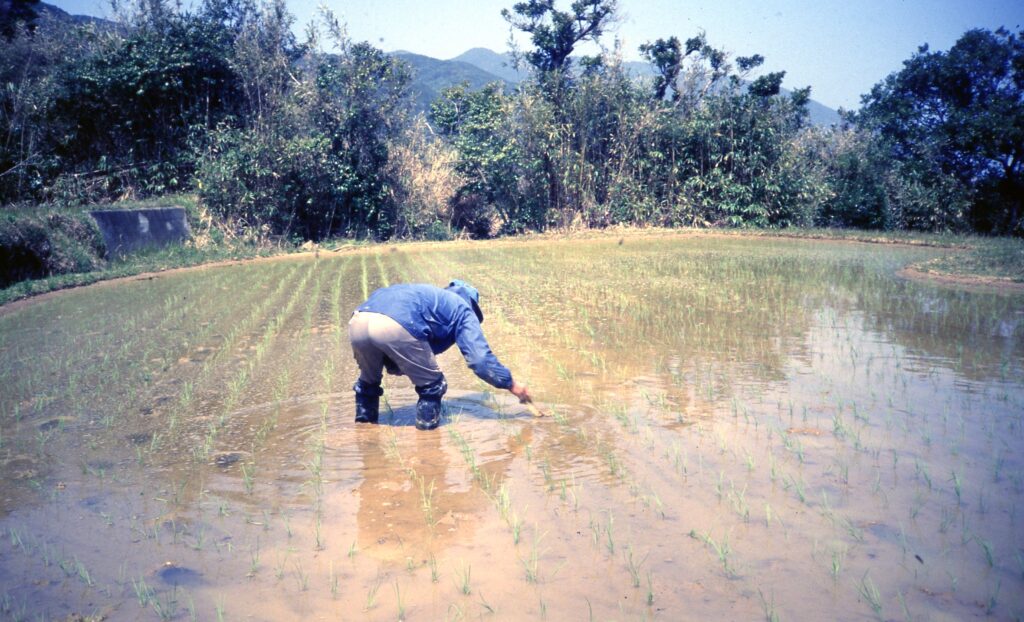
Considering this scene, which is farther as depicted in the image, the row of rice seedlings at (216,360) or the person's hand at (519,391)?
the row of rice seedlings at (216,360)

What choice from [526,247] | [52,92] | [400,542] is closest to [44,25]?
[52,92]

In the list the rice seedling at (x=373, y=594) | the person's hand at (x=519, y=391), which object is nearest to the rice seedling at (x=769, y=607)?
the rice seedling at (x=373, y=594)

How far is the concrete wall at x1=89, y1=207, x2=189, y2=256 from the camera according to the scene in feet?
46.1

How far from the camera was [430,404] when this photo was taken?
5004 mm

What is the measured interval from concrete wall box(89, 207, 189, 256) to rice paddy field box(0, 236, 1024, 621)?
5812 mm

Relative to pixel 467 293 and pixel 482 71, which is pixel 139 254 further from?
pixel 482 71

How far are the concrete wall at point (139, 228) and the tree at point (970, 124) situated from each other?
1864 cm

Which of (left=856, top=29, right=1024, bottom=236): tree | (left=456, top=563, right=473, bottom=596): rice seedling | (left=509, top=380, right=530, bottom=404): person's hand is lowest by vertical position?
(left=456, top=563, right=473, bottom=596): rice seedling

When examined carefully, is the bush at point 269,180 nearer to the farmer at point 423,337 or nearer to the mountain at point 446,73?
the farmer at point 423,337

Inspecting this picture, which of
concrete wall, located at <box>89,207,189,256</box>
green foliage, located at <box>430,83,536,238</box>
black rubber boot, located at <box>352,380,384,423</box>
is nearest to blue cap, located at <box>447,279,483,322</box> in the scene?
black rubber boot, located at <box>352,380,384,423</box>

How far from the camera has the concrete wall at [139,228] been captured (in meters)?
14.0

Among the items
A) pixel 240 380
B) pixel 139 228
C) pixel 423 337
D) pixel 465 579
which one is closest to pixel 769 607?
pixel 465 579

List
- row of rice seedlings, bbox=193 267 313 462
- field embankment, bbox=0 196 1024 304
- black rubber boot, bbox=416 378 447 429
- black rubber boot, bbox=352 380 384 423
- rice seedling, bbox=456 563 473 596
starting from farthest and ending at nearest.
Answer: field embankment, bbox=0 196 1024 304 → black rubber boot, bbox=352 380 384 423 → black rubber boot, bbox=416 378 447 429 → row of rice seedlings, bbox=193 267 313 462 → rice seedling, bbox=456 563 473 596

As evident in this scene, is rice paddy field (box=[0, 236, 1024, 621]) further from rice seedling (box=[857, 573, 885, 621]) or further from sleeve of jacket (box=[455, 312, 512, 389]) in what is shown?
sleeve of jacket (box=[455, 312, 512, 389])
